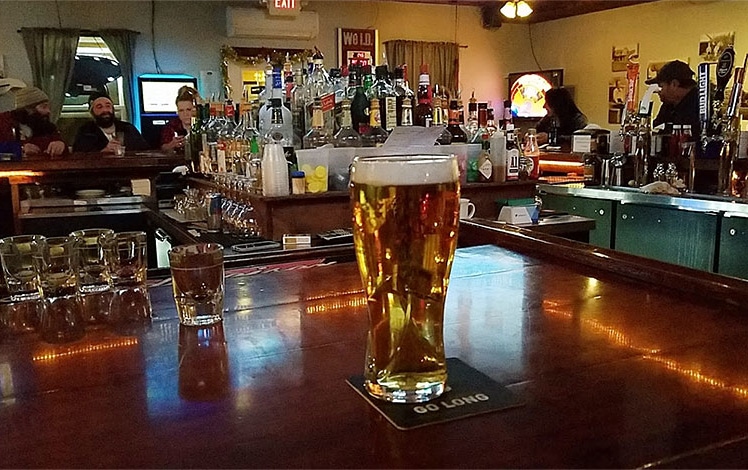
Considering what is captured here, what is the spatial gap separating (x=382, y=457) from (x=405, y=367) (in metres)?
0.14

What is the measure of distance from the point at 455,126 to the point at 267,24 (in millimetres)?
5494

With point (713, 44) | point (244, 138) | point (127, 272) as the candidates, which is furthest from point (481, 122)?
point (713, 44)

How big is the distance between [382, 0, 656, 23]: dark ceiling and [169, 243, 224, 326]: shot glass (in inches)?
304

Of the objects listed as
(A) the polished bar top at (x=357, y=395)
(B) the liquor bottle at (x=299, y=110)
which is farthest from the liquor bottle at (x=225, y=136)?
(A) the polished bar top at (x=357, y=395)

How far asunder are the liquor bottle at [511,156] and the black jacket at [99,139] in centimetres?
389

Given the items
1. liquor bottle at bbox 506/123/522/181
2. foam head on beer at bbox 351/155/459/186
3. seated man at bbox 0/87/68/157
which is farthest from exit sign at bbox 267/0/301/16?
foam head on beer at bbox 351/155/459/186

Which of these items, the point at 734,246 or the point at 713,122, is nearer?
the point at 734,246

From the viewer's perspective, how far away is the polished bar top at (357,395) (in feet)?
1.85

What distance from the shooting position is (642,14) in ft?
26.2

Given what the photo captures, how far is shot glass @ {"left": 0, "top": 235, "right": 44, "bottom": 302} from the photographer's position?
1066mm

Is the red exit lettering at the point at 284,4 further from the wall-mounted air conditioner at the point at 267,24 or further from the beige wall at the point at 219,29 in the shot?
the beige wall at the point at 219,29

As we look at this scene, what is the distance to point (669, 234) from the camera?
3.57 meters

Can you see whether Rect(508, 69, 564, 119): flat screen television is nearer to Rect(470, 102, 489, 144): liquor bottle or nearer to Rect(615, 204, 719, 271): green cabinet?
Rect(615, 204, 719, 271): green cabinet

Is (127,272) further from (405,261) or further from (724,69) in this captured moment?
(724,69)
